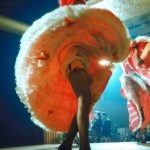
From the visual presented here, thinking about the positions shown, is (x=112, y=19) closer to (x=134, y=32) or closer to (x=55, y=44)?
(x=55, y=44)

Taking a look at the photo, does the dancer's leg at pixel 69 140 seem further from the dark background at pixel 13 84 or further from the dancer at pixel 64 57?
the dark background at pixel 13 84

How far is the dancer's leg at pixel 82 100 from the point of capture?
5.90 ft

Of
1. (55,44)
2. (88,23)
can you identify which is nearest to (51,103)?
(55,44)

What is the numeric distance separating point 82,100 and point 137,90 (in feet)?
7.78

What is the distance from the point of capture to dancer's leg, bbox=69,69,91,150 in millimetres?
1798

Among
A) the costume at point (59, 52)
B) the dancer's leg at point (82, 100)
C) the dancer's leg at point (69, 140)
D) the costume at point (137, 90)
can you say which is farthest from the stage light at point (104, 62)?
the costume at point (137, 90)

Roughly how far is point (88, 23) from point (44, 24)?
0.32 meters

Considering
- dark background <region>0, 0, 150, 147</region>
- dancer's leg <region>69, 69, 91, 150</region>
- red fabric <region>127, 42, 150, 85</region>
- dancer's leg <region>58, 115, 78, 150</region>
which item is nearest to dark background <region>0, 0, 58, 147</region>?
dark background <region>0, 0, 150, 147</region>

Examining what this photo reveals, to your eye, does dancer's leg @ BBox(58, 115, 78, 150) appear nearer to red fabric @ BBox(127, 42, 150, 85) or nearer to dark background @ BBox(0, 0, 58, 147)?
red fabric @ BBox(127, 42, 150, 85)

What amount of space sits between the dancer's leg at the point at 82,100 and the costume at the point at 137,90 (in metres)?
1.98

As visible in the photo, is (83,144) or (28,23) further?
(28,23)

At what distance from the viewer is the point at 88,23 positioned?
221cm

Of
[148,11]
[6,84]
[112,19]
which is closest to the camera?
[112,19]

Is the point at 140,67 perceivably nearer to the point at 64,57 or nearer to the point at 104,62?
the point at 104,62
